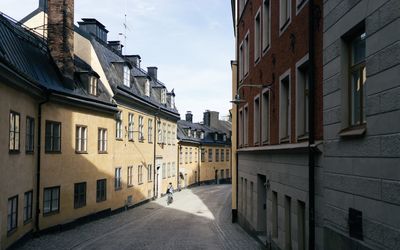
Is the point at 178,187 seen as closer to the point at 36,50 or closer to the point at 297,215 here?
the point at 36,50

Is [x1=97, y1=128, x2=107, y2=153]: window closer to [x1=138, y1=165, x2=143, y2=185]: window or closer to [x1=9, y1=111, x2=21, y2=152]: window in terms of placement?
[x1=138, y1=165, x2=143, y2=185]: window

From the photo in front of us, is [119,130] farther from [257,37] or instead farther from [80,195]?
[257,37]

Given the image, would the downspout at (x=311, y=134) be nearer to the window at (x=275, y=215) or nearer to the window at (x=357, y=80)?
the window at (x=357, y=80)

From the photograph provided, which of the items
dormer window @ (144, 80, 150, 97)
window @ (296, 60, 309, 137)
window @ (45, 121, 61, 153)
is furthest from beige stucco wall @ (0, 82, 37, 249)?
dormer window @ (144, 80, 150, 97)

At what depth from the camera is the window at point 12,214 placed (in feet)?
55.8

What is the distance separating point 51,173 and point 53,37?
7.26 m

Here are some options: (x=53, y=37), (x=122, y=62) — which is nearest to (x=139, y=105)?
(x=122, y=62)

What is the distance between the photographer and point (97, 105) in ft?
86.0

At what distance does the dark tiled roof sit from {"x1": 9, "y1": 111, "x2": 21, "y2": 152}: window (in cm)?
151

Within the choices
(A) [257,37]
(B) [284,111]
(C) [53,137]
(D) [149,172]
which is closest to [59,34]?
(C) [53,137]

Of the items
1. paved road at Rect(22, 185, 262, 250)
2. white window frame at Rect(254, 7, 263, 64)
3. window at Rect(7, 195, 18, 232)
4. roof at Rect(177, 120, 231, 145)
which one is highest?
white window frame at Rect(254, 7, 263, 64)

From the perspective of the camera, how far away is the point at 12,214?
17484 mm

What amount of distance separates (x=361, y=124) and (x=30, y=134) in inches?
618

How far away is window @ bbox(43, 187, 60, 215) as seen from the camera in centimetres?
2178
